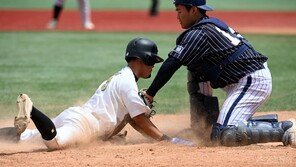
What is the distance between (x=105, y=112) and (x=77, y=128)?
302mm

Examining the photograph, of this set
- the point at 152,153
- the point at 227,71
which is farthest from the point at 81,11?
the point at 152,153

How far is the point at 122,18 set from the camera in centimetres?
2605

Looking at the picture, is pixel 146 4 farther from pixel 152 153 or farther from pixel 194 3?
pixel 152 153

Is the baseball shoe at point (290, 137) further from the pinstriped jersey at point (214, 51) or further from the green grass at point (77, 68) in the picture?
the green grass at point (77, 68)

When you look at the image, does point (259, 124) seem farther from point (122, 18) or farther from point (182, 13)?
point (122, 18)

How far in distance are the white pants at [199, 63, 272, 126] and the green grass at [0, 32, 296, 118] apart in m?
2.49

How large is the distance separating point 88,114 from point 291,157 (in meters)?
1.98

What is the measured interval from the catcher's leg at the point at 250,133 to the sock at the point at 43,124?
1.53m

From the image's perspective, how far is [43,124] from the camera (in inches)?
259

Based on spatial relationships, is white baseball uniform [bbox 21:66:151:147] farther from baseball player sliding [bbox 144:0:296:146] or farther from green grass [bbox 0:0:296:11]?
green grass [bbox 0:0:296:11]

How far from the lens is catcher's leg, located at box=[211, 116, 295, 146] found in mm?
6855

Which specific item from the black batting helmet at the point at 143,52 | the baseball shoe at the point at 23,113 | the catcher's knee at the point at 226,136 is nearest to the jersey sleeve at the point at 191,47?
the black batting helmet at the point at 143,52

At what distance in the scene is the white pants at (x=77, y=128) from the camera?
6.85 meters

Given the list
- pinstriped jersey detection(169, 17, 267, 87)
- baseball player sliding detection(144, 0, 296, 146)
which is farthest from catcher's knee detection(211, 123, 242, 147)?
pinstriped jersey detection(169, 17, 267, 87)
